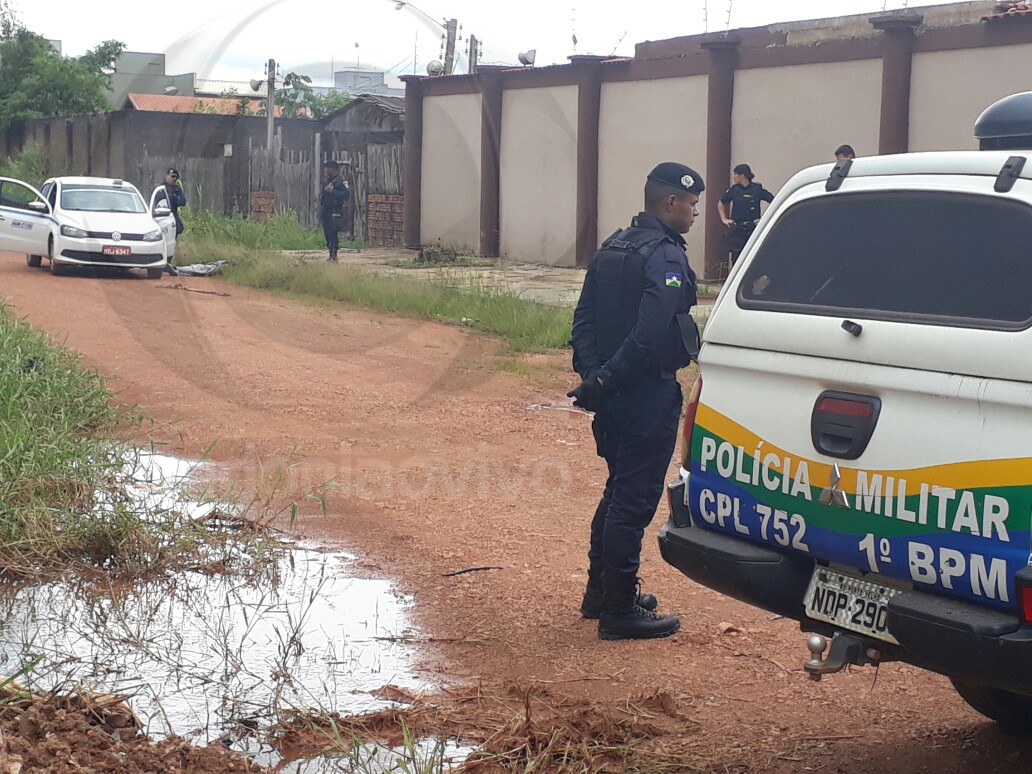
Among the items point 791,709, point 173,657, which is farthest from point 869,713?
point 173,657

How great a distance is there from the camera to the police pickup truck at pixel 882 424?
10.5 feet

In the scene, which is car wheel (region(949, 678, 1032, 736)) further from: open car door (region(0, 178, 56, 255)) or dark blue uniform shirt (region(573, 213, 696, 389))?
open car door (region(0, 178, 56, 255))

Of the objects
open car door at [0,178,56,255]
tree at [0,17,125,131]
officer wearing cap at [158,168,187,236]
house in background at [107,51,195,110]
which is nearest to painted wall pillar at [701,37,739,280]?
officer wearing cap at [158,168,187,236]

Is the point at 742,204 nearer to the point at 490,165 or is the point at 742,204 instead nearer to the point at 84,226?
the point at 84,226

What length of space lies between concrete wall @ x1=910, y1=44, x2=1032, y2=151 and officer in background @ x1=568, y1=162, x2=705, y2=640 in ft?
36.8

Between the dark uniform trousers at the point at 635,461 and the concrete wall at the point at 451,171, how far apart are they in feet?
63.1

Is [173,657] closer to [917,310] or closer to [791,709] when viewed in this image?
[791,709]

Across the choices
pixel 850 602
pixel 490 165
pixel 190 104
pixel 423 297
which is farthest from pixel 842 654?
pixel 190 104

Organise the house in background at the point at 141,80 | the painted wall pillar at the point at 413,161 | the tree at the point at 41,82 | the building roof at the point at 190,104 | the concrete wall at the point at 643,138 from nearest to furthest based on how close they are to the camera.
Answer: the concrete wall at the point at 643,138 → the painted wall pillar at the point at 413,161 → the building roof at the point at 190,104 → the tree at the point at 41,82 → the house in background at the point at 141,80

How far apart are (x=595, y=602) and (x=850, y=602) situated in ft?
6.34

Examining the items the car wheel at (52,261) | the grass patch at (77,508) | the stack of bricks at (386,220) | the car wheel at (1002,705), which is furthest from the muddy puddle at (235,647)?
the stack of bricks at (386,220)

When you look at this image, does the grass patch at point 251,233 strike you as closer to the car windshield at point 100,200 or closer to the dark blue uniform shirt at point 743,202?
the car windshield at point 100,200

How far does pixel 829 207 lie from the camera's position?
402cm

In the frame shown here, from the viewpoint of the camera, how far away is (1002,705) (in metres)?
4.08
